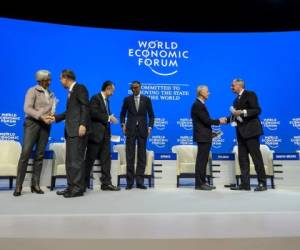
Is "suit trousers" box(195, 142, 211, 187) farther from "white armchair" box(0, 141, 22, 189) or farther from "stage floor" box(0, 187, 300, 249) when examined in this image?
"white armchair" box(0, 141, 22, 189)

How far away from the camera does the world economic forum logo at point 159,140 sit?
7398 mm

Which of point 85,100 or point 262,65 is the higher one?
point 262,65

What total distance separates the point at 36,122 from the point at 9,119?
3.08m

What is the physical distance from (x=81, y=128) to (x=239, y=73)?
14.5 ft

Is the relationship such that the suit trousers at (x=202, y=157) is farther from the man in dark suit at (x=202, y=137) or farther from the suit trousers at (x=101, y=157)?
the suit trousers at (x=101, y=157)

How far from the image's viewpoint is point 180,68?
751 centimetres

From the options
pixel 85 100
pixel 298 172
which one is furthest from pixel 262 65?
pixel 85 100

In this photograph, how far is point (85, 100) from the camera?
12.9ft

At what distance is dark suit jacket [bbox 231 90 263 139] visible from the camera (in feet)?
15.5

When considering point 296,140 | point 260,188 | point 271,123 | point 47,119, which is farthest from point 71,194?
point 296,140

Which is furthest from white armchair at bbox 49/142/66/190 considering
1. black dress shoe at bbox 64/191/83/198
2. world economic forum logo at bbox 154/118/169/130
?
world economic forum logo at bbox 154/118/169/130

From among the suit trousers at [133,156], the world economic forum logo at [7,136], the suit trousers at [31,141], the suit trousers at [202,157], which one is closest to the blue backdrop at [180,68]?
the world economic forum logo at [7,136]
